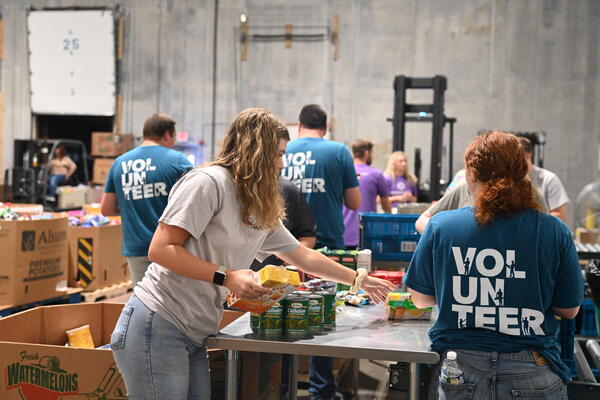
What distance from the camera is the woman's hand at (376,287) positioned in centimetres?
309

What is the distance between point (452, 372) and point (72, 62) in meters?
14.1

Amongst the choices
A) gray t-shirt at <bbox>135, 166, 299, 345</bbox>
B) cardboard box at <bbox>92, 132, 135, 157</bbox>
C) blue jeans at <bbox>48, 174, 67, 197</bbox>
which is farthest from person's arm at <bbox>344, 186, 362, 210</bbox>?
blue jeans at <bbox>48, 174, 67, 197</bbox>

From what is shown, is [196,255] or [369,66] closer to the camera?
[196,255]

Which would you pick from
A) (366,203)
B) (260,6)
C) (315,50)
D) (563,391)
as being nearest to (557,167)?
(315,50)

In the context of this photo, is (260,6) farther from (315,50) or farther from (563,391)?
(563,391)

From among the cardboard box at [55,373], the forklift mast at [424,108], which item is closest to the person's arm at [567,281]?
the cardboard box at [55,373]

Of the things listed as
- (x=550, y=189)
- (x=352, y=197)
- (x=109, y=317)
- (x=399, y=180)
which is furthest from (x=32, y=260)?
(x=399, y=180)

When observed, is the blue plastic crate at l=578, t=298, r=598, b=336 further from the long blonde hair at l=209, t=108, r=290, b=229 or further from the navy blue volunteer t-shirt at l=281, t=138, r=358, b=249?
the long blonde hair at l=209, t=108, r=290, b=229

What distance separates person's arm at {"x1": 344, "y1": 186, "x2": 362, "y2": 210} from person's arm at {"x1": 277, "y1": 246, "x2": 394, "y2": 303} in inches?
77.1

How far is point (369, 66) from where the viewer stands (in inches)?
551

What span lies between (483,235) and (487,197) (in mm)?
128

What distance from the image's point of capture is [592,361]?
381cm

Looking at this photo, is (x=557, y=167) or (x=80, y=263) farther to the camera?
(x=557, y=167)

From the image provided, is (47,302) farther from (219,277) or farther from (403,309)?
(219,277)
